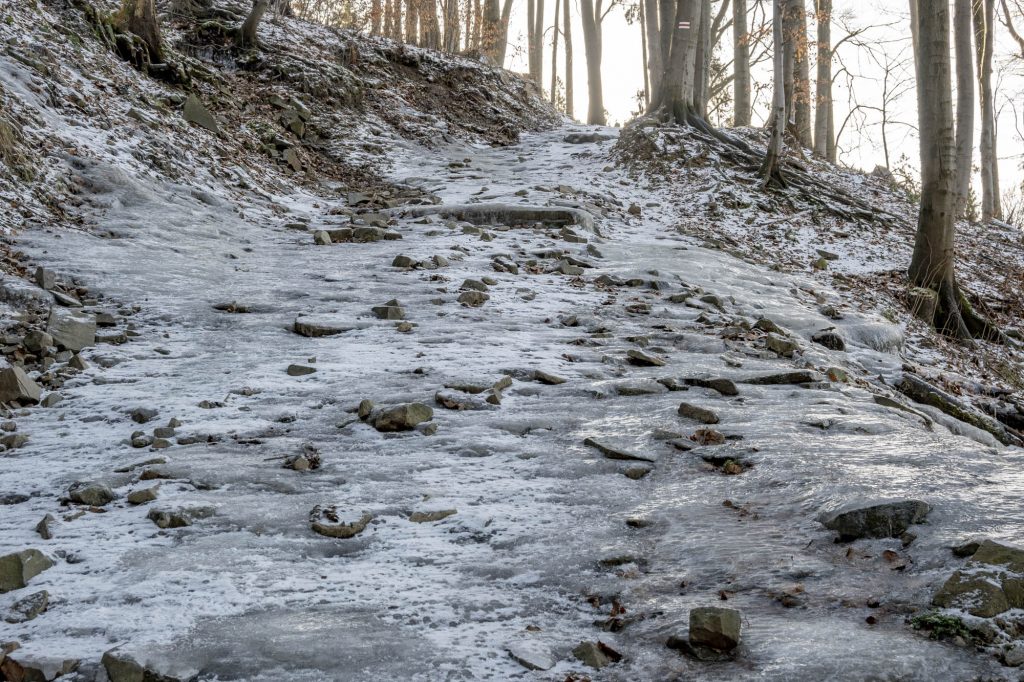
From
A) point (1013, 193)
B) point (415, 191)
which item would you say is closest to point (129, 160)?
point (415, 191)

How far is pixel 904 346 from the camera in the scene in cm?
769

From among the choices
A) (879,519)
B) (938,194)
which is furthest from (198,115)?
(879,519)

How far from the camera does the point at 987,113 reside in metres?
16.8

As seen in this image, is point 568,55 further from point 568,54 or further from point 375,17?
point 375,17

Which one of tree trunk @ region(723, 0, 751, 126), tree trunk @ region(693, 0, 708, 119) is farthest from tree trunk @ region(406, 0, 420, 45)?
tree trunk @ region(723, 0, 751, 126)

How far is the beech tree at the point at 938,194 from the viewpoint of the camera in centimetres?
872

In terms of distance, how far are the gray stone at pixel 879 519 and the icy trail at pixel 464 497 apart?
0.08m

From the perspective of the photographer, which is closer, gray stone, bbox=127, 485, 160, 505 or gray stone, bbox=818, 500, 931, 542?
gray stone, bbox=818, 500, 931, 542

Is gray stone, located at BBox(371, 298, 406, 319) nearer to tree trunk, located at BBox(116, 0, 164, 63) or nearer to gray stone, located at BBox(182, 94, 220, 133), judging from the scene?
gray stone, located at BBox(182, 94, 220, 133)

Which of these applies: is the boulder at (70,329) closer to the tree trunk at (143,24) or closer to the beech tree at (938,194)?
the tree trunk at (143,24)

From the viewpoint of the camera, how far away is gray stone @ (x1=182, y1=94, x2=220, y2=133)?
10.2m

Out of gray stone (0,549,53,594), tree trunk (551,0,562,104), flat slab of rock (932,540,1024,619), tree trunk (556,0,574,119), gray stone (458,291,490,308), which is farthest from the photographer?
tree trunk (551,0,562,104)

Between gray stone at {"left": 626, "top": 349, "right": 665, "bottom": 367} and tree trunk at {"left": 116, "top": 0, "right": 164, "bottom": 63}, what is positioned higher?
tree trunk at {"left": 116, "top": 0, "right": 164, "bottom": 63}

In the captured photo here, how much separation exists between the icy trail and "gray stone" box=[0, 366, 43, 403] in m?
0.21
